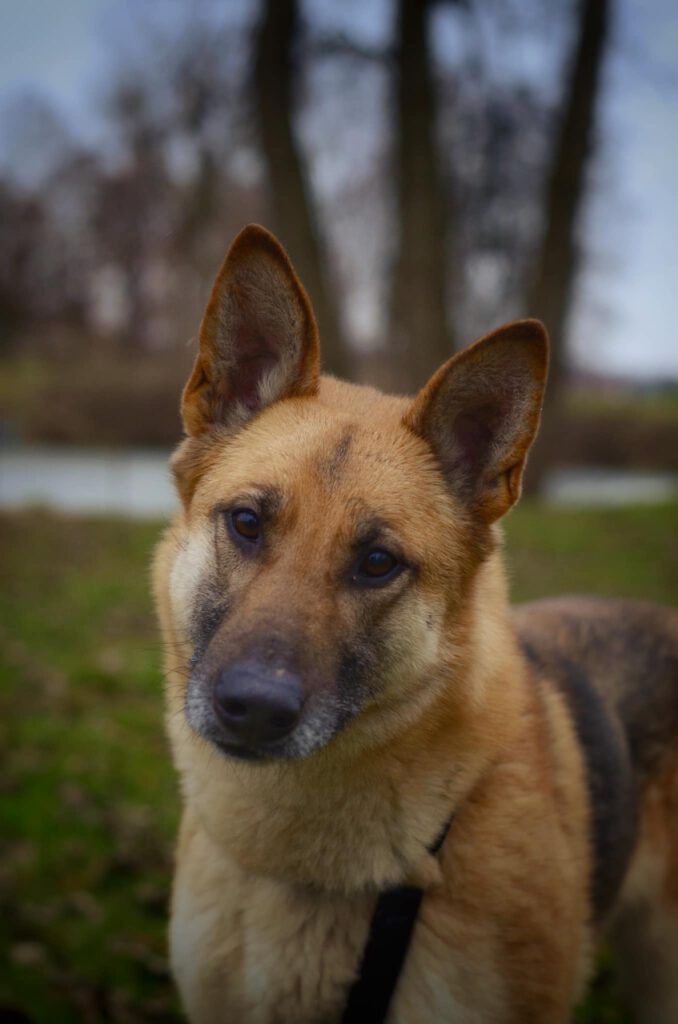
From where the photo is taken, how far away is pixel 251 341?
2410 mm

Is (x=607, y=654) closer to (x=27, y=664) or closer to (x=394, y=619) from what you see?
(x=394, y=619)

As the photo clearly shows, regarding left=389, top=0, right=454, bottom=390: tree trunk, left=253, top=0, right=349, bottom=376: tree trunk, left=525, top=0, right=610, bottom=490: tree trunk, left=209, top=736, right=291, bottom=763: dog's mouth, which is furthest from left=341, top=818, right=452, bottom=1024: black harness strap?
left=525, top=0, right=610, bottom=490: tree trunk

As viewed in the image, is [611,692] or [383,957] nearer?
[383,957]

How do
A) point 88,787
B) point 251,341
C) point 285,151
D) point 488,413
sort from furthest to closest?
point 285,151, point 88,787, point 251,341, point 488,413

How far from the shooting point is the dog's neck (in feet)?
6.79

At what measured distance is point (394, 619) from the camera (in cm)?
208

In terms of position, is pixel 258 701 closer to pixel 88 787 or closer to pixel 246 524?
pixel 246 524

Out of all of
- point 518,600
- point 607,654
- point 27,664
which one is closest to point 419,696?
point 607,654

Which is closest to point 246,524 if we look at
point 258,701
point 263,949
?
point 258,701

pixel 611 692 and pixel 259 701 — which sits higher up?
pixel 259 701

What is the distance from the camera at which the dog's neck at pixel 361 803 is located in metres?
2.07

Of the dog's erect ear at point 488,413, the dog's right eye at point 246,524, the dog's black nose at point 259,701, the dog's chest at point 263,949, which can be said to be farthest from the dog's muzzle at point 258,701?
the dog's erect ear at point 488,413

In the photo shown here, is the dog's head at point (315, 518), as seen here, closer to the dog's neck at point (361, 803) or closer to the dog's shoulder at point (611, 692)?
the dog's neck at point (361, 803)

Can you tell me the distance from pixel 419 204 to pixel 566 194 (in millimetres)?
2795
